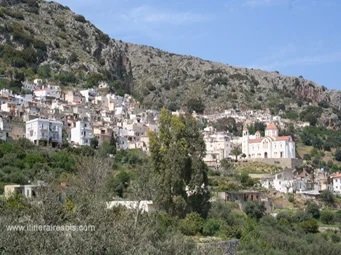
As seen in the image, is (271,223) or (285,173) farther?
(285,173)

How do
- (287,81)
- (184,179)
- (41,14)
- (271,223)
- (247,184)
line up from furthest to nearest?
A: (287,81) < (41,14) < (247,184) < (271,223) < (184,179)

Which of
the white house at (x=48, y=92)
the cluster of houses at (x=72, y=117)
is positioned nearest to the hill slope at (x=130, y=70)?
the white house at (x=48, y=92)

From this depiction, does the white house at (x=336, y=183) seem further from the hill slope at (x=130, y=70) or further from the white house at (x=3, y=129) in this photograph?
the white house at (x=3, y=129)

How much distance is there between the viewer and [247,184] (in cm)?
5650

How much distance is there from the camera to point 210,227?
1075 inches

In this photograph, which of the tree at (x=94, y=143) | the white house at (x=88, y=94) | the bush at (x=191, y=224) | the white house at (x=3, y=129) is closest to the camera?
the bush at (x=191, y=224)

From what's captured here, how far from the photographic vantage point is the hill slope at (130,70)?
75875 mm

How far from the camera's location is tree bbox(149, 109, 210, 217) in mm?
26344

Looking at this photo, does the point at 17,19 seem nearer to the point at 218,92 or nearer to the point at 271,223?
the point at 218,92

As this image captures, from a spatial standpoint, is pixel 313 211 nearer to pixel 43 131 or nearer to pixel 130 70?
pixel 43 131

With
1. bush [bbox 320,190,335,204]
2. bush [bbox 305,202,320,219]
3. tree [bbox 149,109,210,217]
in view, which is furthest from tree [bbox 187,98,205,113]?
tree [bbox 149,109,210,217]

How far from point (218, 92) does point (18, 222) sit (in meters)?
95.2

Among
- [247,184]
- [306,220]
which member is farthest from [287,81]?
[306,220]

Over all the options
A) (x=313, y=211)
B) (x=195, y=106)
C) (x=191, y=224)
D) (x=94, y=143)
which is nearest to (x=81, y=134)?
(x=94, y=143)
